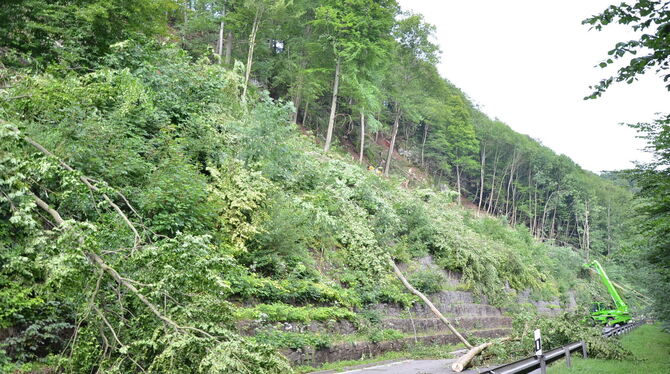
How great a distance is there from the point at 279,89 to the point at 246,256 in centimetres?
2233

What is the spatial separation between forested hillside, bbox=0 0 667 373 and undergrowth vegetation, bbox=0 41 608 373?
1.7 inches

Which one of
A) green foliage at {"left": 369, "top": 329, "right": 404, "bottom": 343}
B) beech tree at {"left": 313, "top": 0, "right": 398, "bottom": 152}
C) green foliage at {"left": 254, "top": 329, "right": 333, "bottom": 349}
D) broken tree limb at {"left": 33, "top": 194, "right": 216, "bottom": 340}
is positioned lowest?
green foliage at {"left": 369, "top": 329, "right": 404, "bottom": 343}

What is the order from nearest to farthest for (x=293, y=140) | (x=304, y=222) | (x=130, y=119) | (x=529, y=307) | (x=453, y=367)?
1. (x=453, y=367)
2. (x=130, y=119)
3. (x=304, y=222)
4. (x=293, y=140)
5. (x=529, y=307)

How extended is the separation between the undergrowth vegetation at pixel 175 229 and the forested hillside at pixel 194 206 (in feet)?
0.14

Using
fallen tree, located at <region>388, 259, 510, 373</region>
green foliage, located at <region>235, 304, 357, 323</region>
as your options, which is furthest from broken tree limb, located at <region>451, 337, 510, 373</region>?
green foliage, located at <region>235, 304, 357, 323</region>

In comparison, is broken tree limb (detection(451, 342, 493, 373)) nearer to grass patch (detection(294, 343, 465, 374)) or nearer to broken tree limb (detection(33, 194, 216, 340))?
grass patch (detection(294, 343, 465, 374))

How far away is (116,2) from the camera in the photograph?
12.8 metres

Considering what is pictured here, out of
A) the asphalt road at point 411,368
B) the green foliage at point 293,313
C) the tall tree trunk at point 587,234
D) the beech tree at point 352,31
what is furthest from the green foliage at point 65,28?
the tall tree trunk at point 587,234

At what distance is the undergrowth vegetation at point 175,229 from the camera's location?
5.29 meters

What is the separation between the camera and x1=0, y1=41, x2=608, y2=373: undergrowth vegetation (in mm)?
5293

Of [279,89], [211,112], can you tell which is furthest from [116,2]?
[279,89]

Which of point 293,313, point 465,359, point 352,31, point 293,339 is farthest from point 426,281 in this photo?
point 352,31

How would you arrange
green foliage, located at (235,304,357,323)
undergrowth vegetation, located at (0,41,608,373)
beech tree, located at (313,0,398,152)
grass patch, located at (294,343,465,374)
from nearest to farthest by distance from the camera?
undergrowth vegetation, located at (0,41,608,373) < green foliage, located at (235,304,357,323) < grass patch, located at (294,343,465,374) < beech tree, located at (313,0,398,152)

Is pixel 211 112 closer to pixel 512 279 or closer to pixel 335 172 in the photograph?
pixel 335 172
